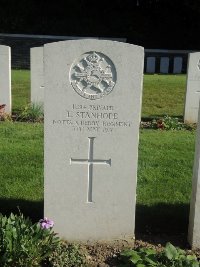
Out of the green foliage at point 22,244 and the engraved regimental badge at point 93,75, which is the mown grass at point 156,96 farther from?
the green foliage at point 22,244

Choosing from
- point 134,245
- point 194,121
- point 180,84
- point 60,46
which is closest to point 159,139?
point 194,121

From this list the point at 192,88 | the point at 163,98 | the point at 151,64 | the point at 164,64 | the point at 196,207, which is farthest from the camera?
the point at 164,64

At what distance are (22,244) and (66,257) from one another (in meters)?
0.45

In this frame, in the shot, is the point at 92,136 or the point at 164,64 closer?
the point at 92,136

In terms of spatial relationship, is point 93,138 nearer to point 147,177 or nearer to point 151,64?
point 147,177

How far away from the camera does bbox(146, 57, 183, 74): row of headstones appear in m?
19.0

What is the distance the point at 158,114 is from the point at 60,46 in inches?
260

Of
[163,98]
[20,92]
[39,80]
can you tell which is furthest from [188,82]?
[20,92]

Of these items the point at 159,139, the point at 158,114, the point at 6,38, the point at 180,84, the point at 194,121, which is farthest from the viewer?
the point at 6,38

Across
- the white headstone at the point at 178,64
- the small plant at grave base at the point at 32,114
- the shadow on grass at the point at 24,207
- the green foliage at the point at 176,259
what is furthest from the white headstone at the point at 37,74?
the white headstone at the point at 178,64

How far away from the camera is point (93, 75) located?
382cm

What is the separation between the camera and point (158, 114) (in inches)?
399

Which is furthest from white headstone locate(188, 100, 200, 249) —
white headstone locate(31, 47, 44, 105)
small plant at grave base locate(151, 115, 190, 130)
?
white headstone locate(31, 47, 44, 105)

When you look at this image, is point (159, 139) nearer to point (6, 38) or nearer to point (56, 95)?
point (56, 95)
